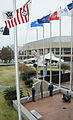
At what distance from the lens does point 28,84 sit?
50.8ft

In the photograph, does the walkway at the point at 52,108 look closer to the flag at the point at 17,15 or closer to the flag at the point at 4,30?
the flag at the point at 4,30

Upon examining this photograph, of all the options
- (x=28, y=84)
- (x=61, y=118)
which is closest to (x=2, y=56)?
(x=28, y=84)

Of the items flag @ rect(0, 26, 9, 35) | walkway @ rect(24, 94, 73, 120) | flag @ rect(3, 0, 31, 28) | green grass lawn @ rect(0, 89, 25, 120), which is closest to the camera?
flag @ rect(3, 0, 31, 28)

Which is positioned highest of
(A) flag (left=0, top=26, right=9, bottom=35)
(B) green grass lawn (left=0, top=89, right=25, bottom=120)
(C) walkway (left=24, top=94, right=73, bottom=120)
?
(A) flag (left=0, top=26, right=9, bottom=35)

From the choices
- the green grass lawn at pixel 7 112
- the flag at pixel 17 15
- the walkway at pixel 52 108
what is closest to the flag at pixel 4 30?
the flag at pixel 17 15

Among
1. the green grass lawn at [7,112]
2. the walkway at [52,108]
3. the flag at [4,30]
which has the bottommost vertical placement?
the green grass lawn at [7,112]

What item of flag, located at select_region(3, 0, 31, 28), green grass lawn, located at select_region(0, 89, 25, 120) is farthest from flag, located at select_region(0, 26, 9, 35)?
green grass lawn, located at select_region(0, 89, 25, 120)

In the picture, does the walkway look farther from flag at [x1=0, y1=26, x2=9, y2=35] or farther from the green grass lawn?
flag at [x1=0, y1=26, x2=9, y2=35]

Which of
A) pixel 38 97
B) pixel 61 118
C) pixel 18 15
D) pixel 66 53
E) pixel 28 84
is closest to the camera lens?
pixel 18 15

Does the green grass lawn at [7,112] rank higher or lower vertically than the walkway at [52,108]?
lower

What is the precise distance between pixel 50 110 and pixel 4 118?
10.6ft

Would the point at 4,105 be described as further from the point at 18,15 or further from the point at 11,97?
the point at 18,15

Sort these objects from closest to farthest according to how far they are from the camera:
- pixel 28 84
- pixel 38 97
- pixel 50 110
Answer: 1. pixel 50 110
2. pixel 38 97
3. pixel 28 84

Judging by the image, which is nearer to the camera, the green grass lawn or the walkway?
the walkway
